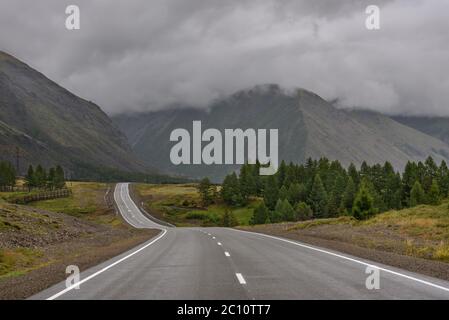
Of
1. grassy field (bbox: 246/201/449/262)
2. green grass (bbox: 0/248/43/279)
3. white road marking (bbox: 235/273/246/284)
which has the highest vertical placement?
white road marking (bbox: 235/273/246/284)

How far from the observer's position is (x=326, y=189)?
4486 inches

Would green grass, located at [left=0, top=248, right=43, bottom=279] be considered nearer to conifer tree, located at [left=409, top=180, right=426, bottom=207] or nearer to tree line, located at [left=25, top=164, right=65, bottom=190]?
conifer tree, located at [left=409, top=180, right=426, bottom=207]

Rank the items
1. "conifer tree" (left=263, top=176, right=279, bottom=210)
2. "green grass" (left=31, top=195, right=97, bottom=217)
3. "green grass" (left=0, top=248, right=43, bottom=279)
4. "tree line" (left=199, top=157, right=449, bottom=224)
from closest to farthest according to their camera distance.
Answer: "green grass" (left=0, top=248, right=43, bottom=279) < "tree line" (left=199, top=157, right=449, bottom=224) < "green grass" (left=31, top=195, right=97, bottom=217) < "conifer tree" (left=263, top=176, right=279, bottom=210)

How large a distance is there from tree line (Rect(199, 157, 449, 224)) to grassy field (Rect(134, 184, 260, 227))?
4074mm

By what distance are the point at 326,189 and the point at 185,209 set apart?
34469mm

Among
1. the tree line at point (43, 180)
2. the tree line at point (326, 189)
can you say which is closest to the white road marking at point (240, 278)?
the tree line at point (326, 189)

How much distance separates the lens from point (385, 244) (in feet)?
90.4

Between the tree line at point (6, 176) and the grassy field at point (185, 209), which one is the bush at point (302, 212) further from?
the tree line at point (6, 176)

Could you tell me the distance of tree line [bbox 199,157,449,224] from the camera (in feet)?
314

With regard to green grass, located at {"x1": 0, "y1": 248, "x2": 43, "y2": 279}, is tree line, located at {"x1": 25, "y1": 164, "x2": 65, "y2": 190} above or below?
above

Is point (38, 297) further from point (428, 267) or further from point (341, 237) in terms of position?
point (341, 237)

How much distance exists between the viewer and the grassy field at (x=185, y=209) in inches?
4413

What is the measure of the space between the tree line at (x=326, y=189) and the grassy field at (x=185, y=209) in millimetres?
4074

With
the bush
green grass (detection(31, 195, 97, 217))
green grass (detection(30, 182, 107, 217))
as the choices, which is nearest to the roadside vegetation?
the bush
